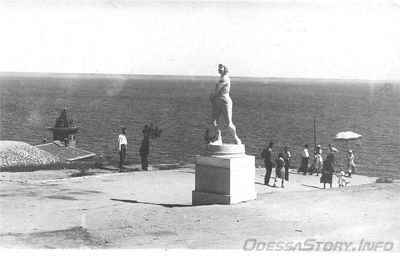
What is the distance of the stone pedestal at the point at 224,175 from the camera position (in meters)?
14.0

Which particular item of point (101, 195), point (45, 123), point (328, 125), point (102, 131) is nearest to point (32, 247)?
point (101, 195)

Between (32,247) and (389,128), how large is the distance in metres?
69.1

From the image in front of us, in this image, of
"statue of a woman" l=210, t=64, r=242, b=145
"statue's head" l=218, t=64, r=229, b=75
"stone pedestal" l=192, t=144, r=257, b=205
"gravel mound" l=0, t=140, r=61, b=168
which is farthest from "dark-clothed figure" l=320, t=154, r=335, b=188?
"gravel mound" l=0, t=140, r=61, b=168

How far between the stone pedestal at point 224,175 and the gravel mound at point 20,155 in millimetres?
11499

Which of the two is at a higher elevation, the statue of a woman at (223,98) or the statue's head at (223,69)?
the statue's head at (223,69)

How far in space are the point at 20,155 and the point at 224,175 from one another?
1304 cm

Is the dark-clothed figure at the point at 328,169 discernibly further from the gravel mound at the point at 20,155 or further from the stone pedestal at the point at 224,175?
the gravel mound at the point at 20,155

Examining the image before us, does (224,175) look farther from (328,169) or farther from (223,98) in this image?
(328,169)

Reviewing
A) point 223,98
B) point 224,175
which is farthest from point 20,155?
point 224,175

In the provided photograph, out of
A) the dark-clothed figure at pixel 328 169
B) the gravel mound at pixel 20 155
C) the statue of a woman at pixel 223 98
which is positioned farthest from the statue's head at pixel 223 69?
the gravel mound at pixel 20 155

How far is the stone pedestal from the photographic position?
1405 cm

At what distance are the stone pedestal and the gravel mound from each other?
11499mm

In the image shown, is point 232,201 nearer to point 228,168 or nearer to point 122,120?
point 228,168

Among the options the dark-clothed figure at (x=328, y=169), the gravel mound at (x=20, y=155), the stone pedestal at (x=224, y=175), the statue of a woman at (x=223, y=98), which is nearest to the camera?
the stone pedestal at (x=224, y=175)
